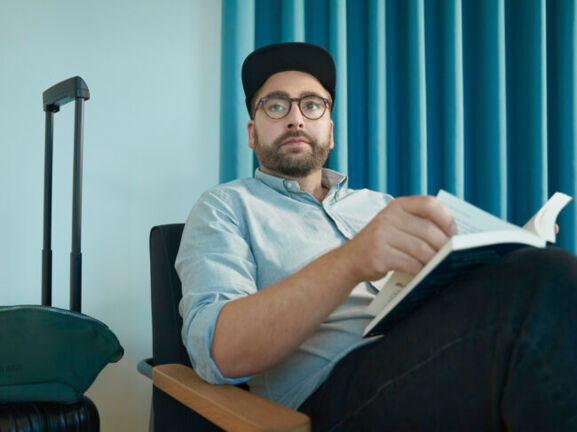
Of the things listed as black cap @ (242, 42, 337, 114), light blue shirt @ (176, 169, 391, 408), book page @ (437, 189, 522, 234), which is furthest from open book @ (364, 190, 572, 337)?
black cap @ (242, 42, 337, 114)

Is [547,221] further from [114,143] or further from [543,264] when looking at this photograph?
[114,143]

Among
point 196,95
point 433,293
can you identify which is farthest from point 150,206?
point 433,293

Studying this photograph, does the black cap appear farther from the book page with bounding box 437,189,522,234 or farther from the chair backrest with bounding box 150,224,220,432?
the book page with bounding box 437,189,522,234

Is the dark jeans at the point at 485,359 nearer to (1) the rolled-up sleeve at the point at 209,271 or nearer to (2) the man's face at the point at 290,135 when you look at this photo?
(1) the rolled-up sleeve at the point at 209,271

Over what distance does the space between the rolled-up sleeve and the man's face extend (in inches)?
8.9

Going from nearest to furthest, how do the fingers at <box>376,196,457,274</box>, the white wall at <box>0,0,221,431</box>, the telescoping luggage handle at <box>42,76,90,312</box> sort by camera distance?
the fingers at <box>376,196,457,274</box>, the telescoping luggage handle at <box>42,76,90,312</box>, the white wall at <box>0,0,221,431</box>

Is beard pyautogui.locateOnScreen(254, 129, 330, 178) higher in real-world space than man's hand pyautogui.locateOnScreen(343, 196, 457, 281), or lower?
higher

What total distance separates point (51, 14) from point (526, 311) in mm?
1361

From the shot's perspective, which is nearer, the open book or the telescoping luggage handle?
the open book

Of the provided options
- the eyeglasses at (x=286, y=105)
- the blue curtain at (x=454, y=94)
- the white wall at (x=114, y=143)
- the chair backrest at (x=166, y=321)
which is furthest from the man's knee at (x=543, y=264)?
the white wall at (x=114, y=143)

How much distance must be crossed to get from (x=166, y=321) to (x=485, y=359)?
1.97 ft

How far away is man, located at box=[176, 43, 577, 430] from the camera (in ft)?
1.80

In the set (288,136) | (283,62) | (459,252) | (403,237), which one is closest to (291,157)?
(288,136)

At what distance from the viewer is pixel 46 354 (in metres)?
0.91
